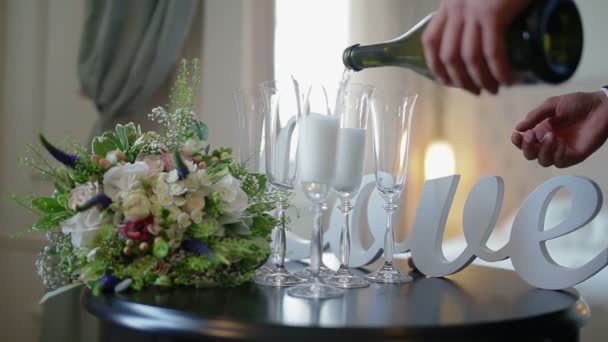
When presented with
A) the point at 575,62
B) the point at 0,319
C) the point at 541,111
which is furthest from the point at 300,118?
the point at 0,319

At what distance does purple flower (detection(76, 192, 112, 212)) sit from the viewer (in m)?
1.06

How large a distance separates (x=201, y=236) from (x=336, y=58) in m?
1.84

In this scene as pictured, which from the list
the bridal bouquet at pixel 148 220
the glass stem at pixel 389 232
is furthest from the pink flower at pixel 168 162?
the glass stem at pixel 389 232

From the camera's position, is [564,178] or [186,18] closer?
[564,178]

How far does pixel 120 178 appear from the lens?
1.12 metres

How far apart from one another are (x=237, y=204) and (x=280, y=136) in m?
0.15

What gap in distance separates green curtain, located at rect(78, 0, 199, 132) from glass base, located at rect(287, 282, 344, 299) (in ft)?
5.46

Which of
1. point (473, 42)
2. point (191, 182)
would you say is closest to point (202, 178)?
point (191, 182)

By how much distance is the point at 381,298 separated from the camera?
1.04 m

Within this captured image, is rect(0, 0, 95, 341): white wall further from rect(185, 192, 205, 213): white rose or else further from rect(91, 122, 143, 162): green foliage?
rect(185, 192, 205, 213): white rose

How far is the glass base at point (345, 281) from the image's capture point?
3.80 feet

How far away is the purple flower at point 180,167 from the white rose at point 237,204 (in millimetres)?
91

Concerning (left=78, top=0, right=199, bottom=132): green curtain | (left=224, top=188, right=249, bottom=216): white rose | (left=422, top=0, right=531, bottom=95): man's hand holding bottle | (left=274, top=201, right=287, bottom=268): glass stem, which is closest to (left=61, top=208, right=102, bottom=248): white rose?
(left=224, top=188, right=249, bottom=216): white rose

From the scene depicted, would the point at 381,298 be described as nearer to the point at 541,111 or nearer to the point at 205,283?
the point at 205,283
